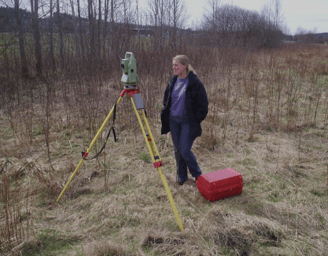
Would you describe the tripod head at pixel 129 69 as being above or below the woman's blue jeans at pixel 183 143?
Result: above

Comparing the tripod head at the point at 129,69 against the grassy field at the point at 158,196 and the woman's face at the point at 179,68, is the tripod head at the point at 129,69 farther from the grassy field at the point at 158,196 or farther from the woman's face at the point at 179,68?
the grassy field at the point at 158,196

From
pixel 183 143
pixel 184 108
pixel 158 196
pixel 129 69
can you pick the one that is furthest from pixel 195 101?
pixel 158 196

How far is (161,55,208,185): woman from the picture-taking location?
268 centimetres

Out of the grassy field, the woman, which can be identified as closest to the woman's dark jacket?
the woman

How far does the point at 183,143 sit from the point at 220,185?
0.66 meters

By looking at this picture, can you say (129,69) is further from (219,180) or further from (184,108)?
(219,180)

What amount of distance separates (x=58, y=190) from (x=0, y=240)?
3.24 ft

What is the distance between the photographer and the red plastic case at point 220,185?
8.87 feet

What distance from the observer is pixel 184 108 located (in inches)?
109

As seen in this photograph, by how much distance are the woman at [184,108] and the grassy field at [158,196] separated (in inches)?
22.6

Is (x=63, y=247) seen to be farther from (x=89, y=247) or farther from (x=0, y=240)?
(x=0, y=240)

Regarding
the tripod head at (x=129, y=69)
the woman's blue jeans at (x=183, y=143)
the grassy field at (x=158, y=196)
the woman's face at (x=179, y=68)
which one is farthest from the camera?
the woman's blue jeans at (x=183, y=143)

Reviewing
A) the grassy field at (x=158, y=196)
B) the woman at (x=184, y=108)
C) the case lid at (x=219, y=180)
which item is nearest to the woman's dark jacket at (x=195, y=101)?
the woman at (x=184, y=108)

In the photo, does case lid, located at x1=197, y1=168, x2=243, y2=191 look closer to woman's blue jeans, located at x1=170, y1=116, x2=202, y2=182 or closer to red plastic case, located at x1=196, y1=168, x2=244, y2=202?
red plastic case, located at x1=196, y1=168, x2=244, y2=202
